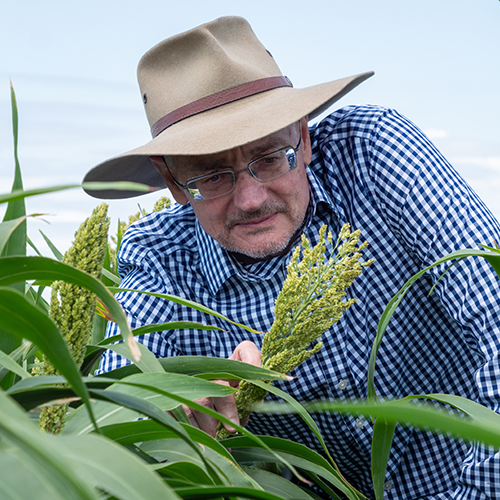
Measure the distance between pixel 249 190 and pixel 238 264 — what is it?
292 millimetres

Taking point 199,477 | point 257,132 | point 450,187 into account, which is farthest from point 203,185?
point 199,477

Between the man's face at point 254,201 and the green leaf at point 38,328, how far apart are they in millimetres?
1013

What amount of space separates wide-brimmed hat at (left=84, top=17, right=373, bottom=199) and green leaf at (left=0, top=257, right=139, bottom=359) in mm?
786

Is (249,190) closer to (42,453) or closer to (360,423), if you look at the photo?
(360,423)

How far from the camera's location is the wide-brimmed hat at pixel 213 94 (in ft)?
4.15

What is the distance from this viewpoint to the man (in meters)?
1.37

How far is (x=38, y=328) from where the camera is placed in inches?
15.7

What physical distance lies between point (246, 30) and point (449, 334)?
103 cm

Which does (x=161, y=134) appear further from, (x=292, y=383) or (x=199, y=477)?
(x=199, y=477)

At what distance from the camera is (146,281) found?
1.67m

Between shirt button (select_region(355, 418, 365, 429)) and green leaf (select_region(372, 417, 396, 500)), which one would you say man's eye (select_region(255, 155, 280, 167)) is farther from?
green leaf (select_region(372, 417, 396, 500))

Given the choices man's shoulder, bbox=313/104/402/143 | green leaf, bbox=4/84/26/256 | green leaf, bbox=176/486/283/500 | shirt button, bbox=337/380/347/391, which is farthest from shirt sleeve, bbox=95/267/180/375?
green leaf, bbox=176/486/283/500

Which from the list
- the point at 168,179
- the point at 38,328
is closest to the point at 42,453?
the point at 38,328

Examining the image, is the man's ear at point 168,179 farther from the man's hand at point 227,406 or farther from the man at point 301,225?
the man's hand at point 227,406
